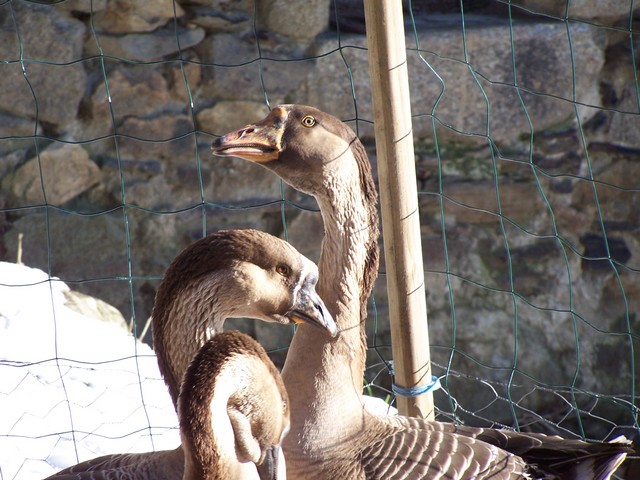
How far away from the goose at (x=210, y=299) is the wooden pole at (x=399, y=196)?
374 mm

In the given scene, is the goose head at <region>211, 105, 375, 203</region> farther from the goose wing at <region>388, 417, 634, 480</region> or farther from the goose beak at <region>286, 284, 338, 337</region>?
the goose wing at <region>388, 417, 634, 480</region>

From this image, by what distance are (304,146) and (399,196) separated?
297 mm

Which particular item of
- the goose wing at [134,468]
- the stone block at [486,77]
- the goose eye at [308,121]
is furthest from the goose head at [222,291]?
the stone block at [486,77]

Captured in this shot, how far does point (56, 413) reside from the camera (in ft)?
9.36

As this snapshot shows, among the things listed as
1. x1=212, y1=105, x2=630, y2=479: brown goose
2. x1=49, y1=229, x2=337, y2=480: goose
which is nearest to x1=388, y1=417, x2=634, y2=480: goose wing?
x1=212, y1=105, x2=630, y2=479: brown goose

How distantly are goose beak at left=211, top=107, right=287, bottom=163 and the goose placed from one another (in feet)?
0.83

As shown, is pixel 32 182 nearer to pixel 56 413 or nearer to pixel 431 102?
pixel 56 413

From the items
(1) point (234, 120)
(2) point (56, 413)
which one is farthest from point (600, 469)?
(1) point (234, 120)

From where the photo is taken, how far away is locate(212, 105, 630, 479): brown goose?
Answer: 7.45 ft

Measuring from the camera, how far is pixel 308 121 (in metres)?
2.34

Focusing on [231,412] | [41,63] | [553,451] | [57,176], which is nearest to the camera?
[231,412]

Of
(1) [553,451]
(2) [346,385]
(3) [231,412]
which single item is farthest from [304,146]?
(1) [553,451]

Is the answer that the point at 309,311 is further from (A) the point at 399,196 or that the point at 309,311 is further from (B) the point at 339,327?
(A) the point at 399,196

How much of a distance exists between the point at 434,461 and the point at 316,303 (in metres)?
0.51
